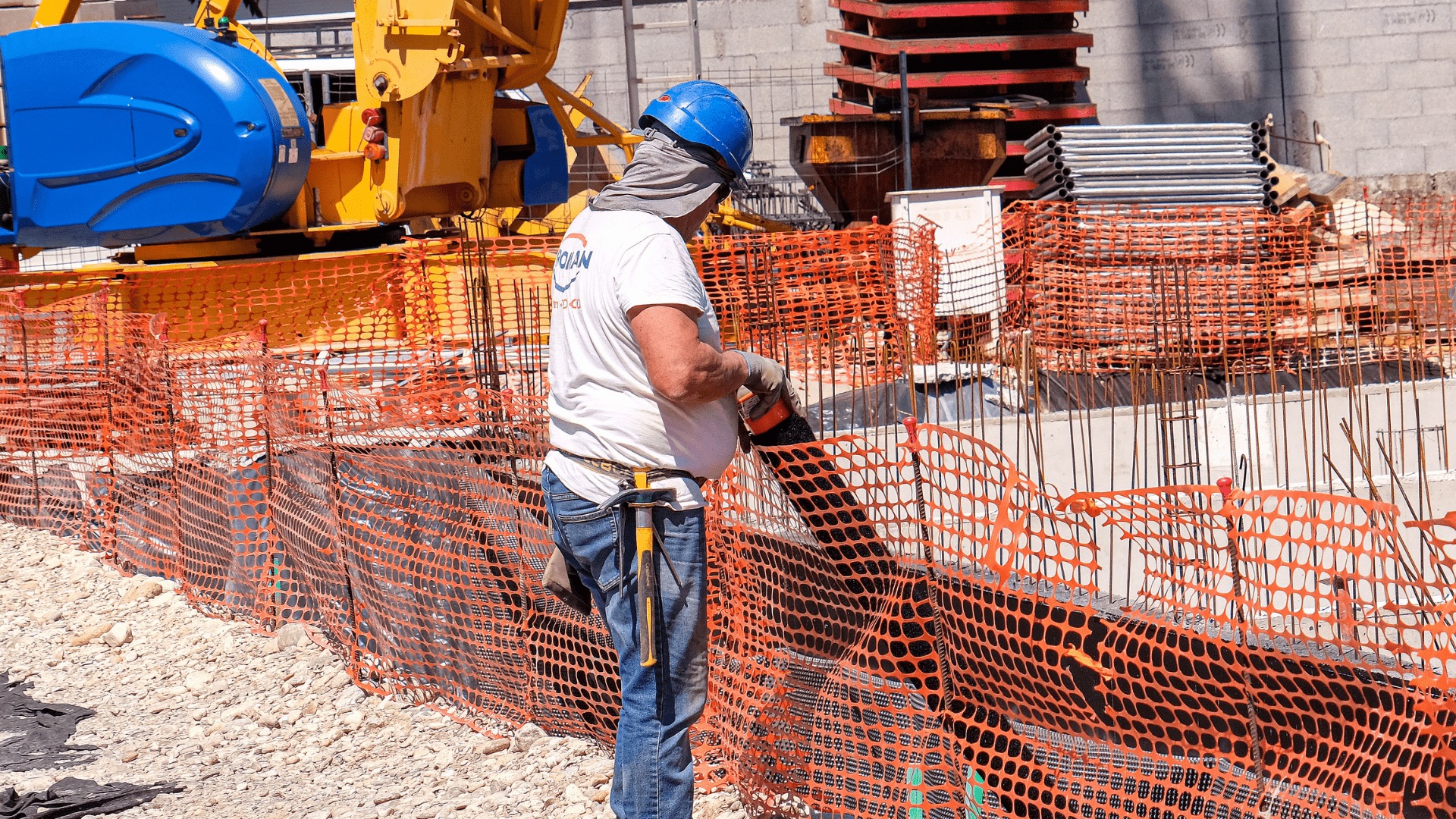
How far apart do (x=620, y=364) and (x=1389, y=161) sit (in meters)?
14.5

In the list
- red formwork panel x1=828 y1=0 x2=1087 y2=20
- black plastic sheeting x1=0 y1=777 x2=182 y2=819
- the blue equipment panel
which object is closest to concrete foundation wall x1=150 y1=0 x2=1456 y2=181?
red formwork panel x1=828 y1=0 x2=1087 y2=20

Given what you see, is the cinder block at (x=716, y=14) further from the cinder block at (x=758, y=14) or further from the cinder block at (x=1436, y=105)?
the cinder block at (x=1436, y=105)

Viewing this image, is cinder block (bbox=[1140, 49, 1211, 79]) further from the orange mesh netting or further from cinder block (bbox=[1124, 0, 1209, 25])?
the orange mesh netting

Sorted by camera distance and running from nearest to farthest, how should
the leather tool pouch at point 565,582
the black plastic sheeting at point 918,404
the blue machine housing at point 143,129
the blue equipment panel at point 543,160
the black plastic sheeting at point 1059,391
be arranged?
the leather tool pouch at point 565,582
the black plastic sheeting at point 1059,391
the black plastic sheeting at point 918,404
the blue machine housing at point 143,129
the blue equipment panel at point 543,160

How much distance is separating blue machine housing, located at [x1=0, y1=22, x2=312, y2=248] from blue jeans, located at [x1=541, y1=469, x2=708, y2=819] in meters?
6.35

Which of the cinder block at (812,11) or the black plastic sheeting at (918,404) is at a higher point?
the cinder block at (812,11)

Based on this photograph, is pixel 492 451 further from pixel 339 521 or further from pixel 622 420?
pixel 622 420

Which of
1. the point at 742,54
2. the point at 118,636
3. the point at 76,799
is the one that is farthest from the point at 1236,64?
the point at 76,799

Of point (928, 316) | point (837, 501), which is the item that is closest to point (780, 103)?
point (928, 316)

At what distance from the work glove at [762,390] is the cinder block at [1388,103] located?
13.8 m

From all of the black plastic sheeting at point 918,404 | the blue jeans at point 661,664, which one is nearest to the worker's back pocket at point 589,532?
the blue jeans at point 661,664

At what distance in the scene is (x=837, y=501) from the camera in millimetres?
3598

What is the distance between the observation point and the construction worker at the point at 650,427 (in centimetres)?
297

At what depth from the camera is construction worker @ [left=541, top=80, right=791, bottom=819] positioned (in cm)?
297
